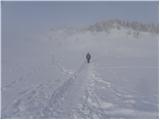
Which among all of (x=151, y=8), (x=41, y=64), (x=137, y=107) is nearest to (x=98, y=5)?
(x=151, y=8)

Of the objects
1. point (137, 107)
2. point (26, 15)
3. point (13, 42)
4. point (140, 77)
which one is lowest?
point (137, 107)

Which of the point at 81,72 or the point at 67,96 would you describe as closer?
the point at 67,96

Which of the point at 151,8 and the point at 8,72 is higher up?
the point at 151,8

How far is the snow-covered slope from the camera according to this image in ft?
13.4

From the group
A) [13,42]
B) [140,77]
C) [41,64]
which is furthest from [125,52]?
[13,42]

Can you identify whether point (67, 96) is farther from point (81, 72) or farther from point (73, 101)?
point (81, 72)

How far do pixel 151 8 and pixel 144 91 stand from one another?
0.81 m

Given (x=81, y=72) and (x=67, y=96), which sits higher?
(x=81, y=72)

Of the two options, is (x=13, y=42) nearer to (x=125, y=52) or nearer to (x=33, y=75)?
(x=33, y=75)

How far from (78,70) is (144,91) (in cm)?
68

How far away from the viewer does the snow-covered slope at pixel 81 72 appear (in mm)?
4070

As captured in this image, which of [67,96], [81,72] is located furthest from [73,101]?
[81,72]

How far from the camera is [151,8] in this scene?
413 cm

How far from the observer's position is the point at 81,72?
4.23m
